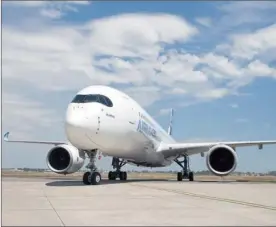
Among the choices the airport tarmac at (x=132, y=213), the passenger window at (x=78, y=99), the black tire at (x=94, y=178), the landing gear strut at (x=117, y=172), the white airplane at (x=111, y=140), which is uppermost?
the passenger window at (x=78, y=99)

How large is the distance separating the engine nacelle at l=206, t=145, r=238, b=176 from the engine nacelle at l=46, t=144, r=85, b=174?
7.42 m

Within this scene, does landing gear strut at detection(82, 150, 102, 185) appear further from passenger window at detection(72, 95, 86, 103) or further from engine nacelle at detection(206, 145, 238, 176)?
engine nacelle at detection(206, 145, 238, 176)

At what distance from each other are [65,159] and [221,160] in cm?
910

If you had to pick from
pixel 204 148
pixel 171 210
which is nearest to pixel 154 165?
pixel 204 148

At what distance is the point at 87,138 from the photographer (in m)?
17.7

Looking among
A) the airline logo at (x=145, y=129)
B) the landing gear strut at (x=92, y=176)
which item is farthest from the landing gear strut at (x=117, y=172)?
the landing gear strut at (x=92, y=176)

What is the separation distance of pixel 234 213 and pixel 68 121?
993 centimetres

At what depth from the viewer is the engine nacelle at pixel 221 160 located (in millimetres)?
23188

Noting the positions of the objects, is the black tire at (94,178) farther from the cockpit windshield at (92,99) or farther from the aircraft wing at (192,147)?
the aircraft wing at (192,147)

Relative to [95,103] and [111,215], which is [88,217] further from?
[95,103]

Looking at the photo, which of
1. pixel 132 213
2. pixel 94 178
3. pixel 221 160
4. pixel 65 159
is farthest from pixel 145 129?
pixel 132 213

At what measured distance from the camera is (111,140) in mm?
19297

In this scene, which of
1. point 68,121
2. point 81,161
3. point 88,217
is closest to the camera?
point 88,217

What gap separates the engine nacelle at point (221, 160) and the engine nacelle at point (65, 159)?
292 inches
